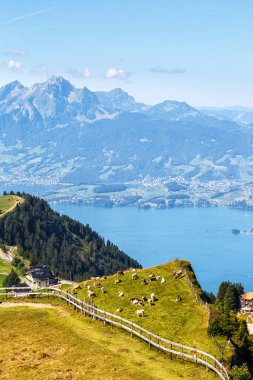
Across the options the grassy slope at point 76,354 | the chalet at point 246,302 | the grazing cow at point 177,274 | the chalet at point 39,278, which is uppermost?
the grazing cow at point 177,274

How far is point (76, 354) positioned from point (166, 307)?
1391 cm

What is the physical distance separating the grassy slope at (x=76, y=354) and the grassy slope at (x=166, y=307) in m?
3.24

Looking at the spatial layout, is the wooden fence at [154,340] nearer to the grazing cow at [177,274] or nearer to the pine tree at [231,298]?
the grazing cow at [177,274]

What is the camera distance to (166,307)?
182ft

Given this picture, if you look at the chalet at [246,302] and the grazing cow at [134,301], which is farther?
the chalet at [246,302]

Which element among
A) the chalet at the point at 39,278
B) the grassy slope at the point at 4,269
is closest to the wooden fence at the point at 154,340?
the chalet at the point at 39,278

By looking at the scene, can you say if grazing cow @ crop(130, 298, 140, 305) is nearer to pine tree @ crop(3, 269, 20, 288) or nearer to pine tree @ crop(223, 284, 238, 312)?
pine tree @ crop(223, 284, 238, 312)

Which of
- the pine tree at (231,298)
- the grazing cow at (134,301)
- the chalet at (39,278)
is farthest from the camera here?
the chalet at (39,278)

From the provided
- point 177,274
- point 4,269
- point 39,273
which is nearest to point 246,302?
point 39,273

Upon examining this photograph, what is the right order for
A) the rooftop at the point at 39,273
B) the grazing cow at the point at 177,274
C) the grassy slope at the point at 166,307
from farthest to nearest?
the rooftop at the point at 39,273 → the grazing cow at the point at 177,274 → the grassy slope at the point at 166,307

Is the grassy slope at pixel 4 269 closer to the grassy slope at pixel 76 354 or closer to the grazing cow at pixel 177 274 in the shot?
the grazing cow at pixel 177 274

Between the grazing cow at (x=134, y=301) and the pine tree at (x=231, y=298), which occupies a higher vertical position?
the grazing cow at (x=134, y=301)

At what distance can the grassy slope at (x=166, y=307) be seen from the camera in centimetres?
4834

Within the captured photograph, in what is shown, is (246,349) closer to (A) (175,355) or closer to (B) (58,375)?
(A) (175,355)
